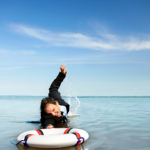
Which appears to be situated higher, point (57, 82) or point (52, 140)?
point (57, 82)

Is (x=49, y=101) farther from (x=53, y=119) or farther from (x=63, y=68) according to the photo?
(x=63, y=68)

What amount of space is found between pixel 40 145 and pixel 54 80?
342 centimetres

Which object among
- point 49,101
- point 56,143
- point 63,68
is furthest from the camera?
point 63,68

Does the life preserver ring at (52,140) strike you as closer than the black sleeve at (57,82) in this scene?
Yes

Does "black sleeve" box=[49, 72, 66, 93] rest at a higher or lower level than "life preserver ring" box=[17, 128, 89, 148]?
higher

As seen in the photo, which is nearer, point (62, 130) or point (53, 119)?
point (62, 130)

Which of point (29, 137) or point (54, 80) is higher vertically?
point (54, 80)

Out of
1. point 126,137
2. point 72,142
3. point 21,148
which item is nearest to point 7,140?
point 21,148

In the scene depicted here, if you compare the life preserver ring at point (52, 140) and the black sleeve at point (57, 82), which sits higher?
the black sleeve at point (57, 82)

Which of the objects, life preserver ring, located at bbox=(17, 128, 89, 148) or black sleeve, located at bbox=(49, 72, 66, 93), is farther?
black sleeve, located at bbox=(49, 72, 66, 93)

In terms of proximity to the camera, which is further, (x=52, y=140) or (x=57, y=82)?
(x=57, y=82)

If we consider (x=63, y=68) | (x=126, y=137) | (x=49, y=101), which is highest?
(x=63, y=68)

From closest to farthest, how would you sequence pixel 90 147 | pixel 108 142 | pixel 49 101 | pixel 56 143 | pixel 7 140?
pixel 56 143 < pixel 90 147 < pixel 108 142 < pixel 7 140 < pixel 49 101

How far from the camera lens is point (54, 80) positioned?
642 cm
